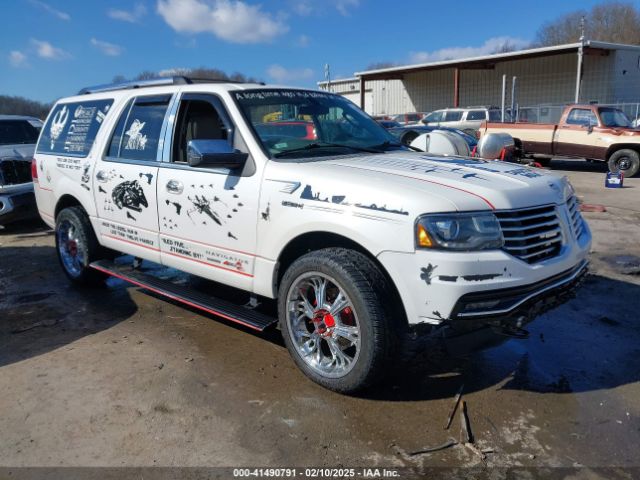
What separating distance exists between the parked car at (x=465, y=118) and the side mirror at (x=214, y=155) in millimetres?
18242

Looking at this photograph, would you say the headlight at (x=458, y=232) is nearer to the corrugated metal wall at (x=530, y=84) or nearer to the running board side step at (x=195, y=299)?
the running board side step at (x=195, y=299)

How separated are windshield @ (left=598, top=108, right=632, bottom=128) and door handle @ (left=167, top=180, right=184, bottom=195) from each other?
46.1ft

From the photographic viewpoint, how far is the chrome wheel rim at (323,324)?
3309 mm

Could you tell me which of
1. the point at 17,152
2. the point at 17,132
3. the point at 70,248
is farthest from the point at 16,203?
the point at 70,248

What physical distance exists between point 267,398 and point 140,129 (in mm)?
2640

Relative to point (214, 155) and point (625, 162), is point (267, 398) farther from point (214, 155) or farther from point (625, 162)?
point (625, 162)

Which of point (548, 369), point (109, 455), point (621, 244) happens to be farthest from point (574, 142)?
point (109, 455)

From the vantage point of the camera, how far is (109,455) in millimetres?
2871

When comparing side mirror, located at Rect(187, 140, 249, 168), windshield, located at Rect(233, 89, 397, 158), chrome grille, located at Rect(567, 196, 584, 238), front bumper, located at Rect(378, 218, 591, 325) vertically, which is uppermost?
windshield, located at Rect(233, 89, 397, 158)

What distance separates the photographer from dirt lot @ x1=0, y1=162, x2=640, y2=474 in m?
2.87

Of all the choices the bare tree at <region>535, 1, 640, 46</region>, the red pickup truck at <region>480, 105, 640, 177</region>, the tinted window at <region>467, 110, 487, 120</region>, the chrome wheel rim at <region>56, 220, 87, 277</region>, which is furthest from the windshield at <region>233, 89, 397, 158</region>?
the bare tree at <region>535, 1, 640, 46</region>

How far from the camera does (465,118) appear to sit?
21828 mm

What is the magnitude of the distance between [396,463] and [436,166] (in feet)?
6.22

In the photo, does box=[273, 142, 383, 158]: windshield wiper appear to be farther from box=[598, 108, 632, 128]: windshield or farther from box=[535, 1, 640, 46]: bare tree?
box=[535, 1, 640, 46]: bare tree
